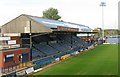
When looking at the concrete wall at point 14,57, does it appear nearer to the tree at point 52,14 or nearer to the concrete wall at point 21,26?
the concrete wall at point 21,26

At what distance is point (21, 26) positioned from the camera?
108ft

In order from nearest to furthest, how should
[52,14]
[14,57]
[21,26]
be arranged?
[14,57] < [21,26] < [52,14]

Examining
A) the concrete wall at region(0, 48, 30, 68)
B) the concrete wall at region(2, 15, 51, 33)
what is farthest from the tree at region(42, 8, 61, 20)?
the concrete wall at region(0, 48, 30, 68)

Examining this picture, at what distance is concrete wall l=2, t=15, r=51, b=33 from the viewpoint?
31.4 meters

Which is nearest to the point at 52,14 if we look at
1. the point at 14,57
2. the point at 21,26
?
the point at 21,26

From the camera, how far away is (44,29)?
102 ft

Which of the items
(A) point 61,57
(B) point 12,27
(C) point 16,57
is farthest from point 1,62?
(A) point 61,57

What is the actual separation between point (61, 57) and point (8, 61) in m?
14.7

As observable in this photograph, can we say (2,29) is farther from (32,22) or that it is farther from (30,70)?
(30,70)

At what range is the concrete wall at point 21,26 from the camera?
3140 centimetres

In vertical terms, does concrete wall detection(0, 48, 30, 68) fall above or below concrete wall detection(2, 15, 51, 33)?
below

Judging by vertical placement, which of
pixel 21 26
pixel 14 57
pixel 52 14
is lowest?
pixel 14 57

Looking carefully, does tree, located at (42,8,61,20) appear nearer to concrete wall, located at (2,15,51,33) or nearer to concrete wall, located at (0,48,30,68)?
concrete wall, located at (2,15,51,33)

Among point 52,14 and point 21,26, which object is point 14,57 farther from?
point 52,14
